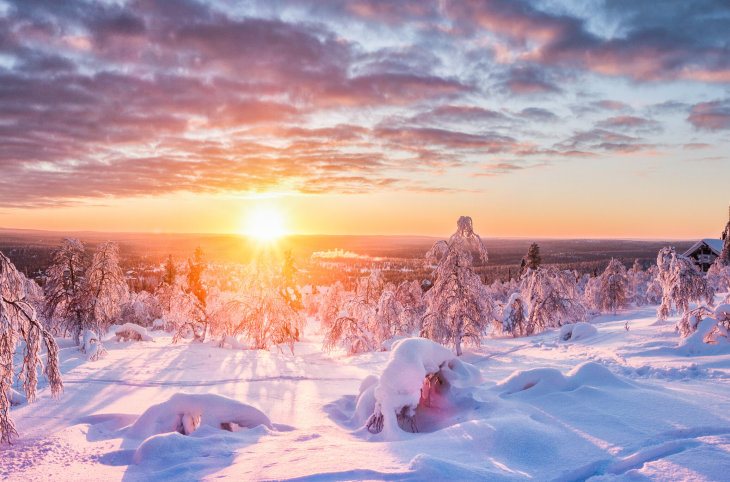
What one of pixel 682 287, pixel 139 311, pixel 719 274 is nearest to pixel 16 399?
pixel 682 287

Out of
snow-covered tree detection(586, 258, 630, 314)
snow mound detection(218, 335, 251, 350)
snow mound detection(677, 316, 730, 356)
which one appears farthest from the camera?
snow-covered tree detection(586, 258, 630, 314)

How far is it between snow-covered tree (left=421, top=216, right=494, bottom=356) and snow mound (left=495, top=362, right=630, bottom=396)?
13.2 m

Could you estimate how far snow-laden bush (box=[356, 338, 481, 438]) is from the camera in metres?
9.07

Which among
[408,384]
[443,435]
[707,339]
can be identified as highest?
[408,384]

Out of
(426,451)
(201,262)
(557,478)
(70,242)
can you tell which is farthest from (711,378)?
(201,262)

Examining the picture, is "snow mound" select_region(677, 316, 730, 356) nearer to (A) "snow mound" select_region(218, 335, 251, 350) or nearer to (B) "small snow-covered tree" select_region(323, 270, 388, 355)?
(B) "small snow-covered tree" select_region(323, 270, 388, 355)

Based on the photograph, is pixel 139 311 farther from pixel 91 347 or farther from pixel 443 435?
pixel 443 435

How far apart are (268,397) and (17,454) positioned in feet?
21.4

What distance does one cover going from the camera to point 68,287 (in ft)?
85.9

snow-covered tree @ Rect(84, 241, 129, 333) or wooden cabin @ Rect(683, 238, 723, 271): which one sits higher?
wooden cabin @ Rect(683, 238, 723, 271)

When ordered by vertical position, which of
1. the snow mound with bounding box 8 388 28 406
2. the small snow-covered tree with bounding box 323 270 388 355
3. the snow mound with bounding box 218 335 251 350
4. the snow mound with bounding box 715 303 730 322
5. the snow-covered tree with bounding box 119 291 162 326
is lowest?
the snow-covered tree with bounding box 119 291 162 326

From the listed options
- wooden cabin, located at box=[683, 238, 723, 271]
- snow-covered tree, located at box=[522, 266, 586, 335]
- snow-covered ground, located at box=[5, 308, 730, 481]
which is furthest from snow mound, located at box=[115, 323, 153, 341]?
wooden cabin, located at box=[683, 238, 723, 271]

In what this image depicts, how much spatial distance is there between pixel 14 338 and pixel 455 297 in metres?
19.2

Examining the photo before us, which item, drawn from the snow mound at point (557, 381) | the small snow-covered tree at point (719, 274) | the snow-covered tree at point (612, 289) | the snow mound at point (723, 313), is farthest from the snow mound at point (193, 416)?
the snow-covered tree at point (612, 289)
